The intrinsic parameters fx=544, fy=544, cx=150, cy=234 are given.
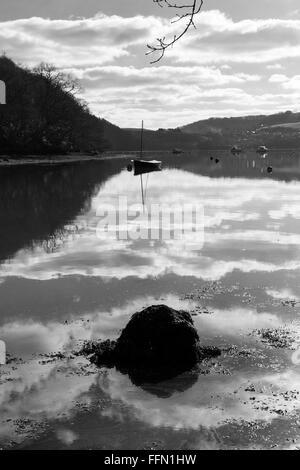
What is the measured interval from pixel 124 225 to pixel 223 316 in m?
16.5

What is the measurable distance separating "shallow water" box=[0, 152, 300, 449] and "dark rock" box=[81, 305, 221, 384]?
358 millimetres

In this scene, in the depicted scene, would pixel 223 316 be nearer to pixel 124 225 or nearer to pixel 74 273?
pixel 74 273

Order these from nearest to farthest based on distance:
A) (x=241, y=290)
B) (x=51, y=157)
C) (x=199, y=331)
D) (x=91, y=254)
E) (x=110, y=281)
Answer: (x=199, y=331) < (x=241, y=290) < (x=110, y=281) < (x=91, y=254) < (x=51, y=157)

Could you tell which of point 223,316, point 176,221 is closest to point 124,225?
point 176,221

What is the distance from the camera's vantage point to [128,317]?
1366cm

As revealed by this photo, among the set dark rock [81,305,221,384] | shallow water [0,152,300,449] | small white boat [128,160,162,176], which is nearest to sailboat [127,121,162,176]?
small white boat [128,160,162,176]

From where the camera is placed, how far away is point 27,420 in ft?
27.7

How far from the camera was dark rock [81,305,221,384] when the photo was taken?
419 inches

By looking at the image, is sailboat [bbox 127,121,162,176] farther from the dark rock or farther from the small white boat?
the dark rock

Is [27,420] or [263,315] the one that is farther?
[263,315]

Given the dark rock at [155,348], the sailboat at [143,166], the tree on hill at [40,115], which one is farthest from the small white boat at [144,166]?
the dark rock at [155,348]

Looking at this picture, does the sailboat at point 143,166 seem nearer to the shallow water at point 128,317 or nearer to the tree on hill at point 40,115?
the tree on hill at point 40,115

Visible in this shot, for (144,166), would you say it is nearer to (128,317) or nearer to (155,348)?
(128,317)
